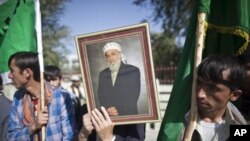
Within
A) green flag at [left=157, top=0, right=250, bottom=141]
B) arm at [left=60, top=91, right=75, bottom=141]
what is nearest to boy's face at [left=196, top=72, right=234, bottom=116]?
green flag at [left=157, top=0, right=250, bottom=141]

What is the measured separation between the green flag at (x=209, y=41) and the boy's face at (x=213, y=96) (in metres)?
0.23

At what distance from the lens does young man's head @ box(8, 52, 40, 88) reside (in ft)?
9.91

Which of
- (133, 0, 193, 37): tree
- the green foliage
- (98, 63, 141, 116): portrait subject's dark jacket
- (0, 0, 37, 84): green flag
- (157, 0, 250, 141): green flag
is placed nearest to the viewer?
(157, 0, 250, 141): green flag

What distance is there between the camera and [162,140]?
89.7 inches

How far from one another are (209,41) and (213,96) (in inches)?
20.3

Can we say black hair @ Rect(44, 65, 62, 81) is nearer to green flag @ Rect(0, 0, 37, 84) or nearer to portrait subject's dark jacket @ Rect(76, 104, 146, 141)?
green flag @ Rect(0, 0, 37, 84)

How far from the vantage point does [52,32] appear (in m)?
25.4

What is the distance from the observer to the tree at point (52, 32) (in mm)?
21875

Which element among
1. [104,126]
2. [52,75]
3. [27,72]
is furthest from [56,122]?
[52,75]

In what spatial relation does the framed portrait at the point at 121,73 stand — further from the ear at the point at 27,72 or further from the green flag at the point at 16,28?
the green flag at the point at 16,28

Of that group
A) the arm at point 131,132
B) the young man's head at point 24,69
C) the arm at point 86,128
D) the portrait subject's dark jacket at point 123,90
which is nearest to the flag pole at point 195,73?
the portrait subject's dark jacket at point 123,90

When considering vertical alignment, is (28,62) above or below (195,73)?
above

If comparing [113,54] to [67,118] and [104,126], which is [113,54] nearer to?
[104,126]

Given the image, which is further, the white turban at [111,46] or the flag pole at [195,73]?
the white turban at [111,46]
